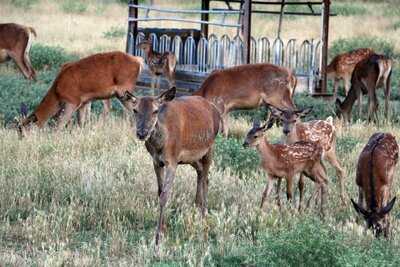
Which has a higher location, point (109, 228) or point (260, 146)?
point (260, 146)

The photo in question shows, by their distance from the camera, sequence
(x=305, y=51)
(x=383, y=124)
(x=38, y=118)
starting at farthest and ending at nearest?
(x=305, y=51) < (x=383, y=124) < (x=38, y=118)

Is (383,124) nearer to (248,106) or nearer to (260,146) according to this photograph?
(248,106)

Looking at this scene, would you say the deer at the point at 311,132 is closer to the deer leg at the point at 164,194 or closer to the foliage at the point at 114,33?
the deer leg at the point at 164,194

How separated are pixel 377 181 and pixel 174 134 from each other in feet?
6.45

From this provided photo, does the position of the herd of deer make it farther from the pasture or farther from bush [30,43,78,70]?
bush [30,43,78,70]

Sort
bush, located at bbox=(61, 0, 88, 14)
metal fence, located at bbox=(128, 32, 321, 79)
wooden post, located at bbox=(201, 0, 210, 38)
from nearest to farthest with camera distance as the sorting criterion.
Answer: metal fence, located at bbox=(128, 32, 321, 79)
wooden post, located at bbox=(201, 0, 210, 38)
bush, located at bbox=(61, 0, 88, 14)

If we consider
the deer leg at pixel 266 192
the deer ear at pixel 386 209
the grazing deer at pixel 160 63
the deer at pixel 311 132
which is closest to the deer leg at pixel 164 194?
the deer leg at pixel 266 192

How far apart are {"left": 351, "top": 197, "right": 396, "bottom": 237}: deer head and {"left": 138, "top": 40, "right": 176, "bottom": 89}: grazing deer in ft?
34.8

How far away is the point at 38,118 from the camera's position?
15.2 metres

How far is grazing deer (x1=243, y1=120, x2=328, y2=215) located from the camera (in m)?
10.6

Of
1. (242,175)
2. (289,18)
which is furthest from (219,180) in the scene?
(289,18)

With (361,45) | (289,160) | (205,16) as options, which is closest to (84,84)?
(289,160)

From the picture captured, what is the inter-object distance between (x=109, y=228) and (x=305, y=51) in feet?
35.5

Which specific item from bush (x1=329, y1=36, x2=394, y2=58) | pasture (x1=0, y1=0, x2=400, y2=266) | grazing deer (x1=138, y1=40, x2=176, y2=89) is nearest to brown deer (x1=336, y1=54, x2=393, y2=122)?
pasture (x1=0, y1=0, x2=400, y2=266)
